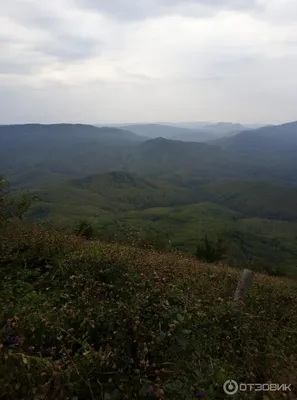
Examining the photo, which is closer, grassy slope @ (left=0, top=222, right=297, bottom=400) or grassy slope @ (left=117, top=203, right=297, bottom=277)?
grassy slope @ (left=0, top=222, right=297, bottom=400)

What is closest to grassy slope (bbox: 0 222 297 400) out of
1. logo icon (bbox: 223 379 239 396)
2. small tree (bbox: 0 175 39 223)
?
logo icon (bbox: 223 379 239 396)

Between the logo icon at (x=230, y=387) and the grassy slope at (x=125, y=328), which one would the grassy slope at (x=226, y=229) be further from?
the logo icon at (x=230, y=387)

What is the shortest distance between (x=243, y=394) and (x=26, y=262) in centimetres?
404

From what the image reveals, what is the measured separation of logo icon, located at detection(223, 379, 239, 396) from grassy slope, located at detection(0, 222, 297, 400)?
0.26 feet

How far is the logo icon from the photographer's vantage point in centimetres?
337

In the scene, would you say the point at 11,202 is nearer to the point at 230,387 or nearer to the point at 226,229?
the point at 230,387

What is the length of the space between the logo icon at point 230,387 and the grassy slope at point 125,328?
0.08m

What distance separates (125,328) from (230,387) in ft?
3.93

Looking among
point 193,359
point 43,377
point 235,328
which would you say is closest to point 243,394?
point 193,359

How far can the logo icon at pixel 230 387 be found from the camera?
11.0 feet

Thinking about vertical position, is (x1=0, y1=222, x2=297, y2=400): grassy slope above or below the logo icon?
above

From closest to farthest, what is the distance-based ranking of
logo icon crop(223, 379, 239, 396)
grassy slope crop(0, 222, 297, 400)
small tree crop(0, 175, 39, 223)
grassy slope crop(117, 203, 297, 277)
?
grassy slope crop(0, 222, 297, 400) < logo icon crop(223, 379, 239, 396) < small tree crop(0, 175, 39, 223) < grassy slope crop(117, 203, 297, 277)

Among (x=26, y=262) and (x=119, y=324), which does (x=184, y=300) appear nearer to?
(x=119, y=324)

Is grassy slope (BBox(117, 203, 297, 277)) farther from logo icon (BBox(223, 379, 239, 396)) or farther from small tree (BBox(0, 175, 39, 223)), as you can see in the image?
logo icon (BBox(223, 379, 239, 396))
